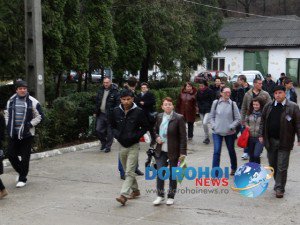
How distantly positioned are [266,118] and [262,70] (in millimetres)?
40135

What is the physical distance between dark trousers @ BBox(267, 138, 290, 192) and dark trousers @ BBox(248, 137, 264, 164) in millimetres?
1032

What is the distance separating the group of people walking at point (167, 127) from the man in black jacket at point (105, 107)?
2 centimetres

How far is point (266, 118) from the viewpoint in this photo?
27.5ft

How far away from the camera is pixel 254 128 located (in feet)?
31.5

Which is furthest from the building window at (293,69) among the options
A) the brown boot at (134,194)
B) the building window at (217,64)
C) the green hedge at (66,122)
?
the brown boot at (134,194)

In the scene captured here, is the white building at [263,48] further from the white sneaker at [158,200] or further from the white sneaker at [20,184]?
the white sneaker at [158,200]

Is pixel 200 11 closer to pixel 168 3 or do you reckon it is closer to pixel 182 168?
pixel 168 3

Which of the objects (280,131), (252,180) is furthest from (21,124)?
(280,131)

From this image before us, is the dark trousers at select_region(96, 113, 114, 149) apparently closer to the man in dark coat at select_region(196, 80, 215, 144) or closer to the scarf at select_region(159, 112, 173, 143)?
the man in dark coat at select_region(196, 80, 215, 144)

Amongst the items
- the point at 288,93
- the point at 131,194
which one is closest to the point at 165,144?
the point at 131,194

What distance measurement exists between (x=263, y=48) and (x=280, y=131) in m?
40.8

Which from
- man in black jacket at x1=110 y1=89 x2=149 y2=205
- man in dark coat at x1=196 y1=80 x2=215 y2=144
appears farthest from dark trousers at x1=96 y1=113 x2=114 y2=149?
man in black jacket at x1=110 y1=89 x2=149 y2=205

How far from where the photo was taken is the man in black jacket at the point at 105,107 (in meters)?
12.0

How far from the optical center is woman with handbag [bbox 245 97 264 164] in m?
9.47
